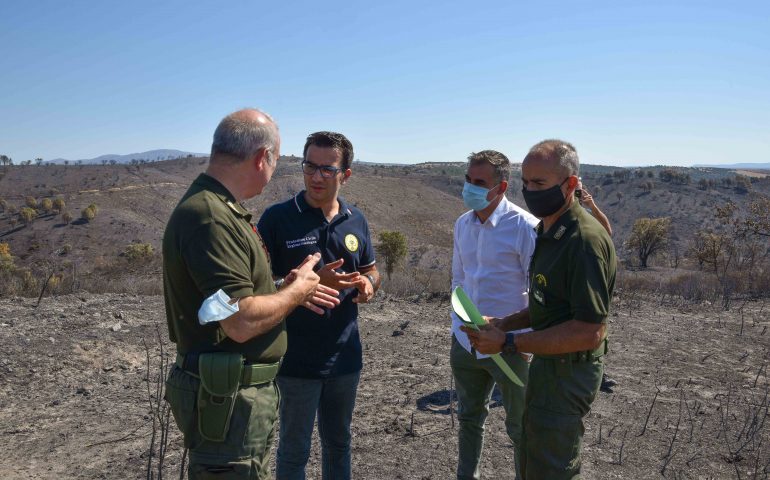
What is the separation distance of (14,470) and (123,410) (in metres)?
1.15

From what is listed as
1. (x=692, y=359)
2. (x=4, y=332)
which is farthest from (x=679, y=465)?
(x=4, y=332)

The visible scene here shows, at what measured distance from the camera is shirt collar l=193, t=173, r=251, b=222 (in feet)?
6.88

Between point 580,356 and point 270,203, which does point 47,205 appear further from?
point 580,356

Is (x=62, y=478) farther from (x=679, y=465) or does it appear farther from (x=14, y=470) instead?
(x=679, y=465)

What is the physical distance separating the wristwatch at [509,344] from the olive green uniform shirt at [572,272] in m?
0.16

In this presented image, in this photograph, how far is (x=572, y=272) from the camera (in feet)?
7.49

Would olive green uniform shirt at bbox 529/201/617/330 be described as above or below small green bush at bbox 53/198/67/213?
below

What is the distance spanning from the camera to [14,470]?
400 centimetres

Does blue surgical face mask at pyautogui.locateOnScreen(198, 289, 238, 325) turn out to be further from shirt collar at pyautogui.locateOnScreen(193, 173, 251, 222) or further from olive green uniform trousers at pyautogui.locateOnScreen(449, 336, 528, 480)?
olive green uniform trousers at pyautogui.locateOnScreen(449, 336, 528, 480)

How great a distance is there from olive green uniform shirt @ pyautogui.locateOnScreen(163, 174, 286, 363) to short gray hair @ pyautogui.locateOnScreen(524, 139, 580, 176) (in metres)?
1.30

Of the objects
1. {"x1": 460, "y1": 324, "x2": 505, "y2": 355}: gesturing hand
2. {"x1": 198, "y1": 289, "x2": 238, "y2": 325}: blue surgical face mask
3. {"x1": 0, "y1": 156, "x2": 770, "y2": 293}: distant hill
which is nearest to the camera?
{"x1": 198, "y1": 289, "x2": 238, "y2": 325}: blue surgical face mask

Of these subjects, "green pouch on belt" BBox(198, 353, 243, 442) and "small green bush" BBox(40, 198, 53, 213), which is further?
"small green bush" BBox(40, 198, 53, 213)

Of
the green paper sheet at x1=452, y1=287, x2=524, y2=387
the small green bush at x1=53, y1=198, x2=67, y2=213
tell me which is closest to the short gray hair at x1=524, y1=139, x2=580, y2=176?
the green paper sheet at x1=452, y1=287, x2=524, y2=387

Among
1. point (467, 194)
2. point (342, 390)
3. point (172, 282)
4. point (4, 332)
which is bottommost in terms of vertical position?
point (4, 332)
